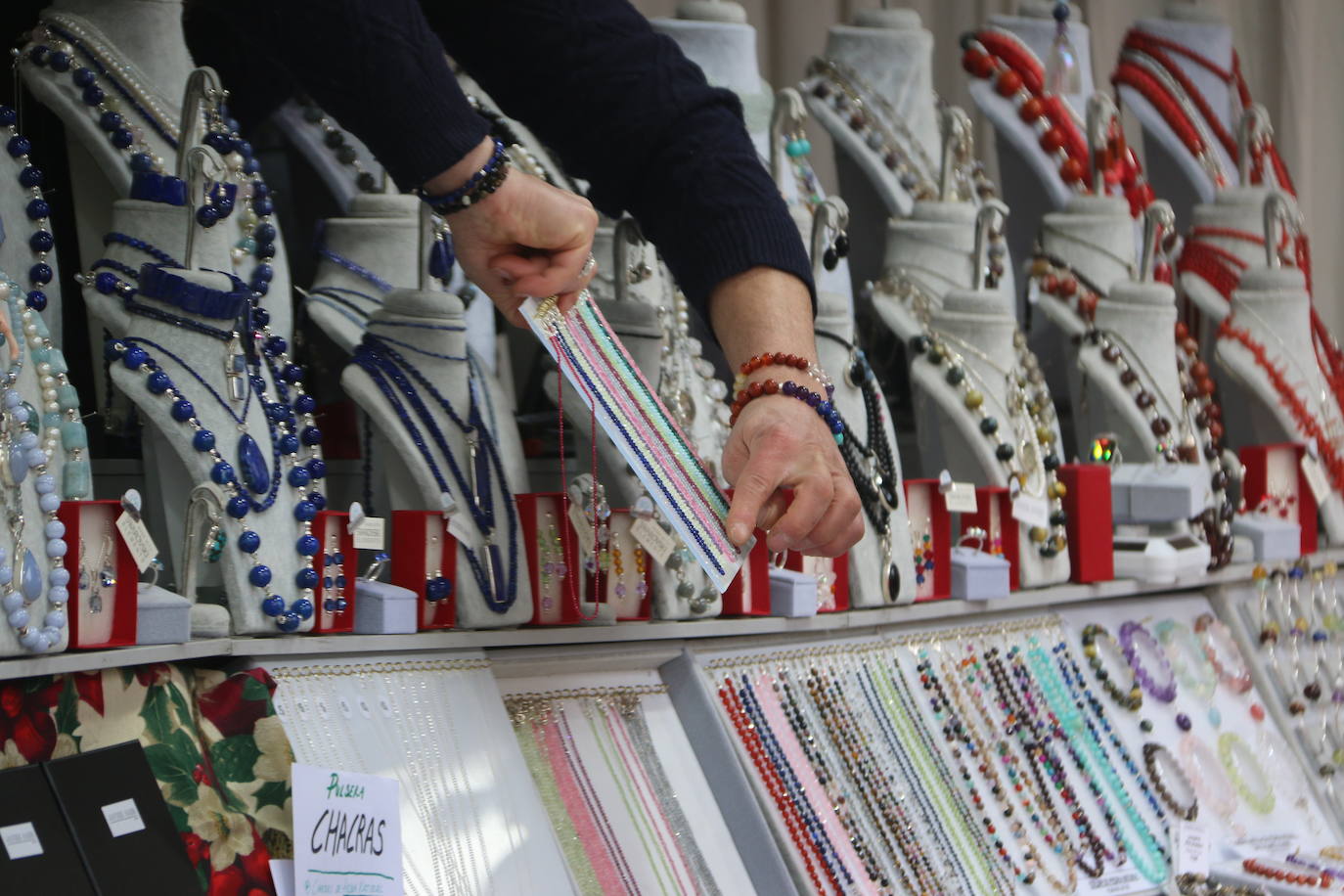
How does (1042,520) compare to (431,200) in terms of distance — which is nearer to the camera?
(431,200)

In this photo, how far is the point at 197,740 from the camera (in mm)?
1410

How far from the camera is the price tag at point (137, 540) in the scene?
1.39 metres

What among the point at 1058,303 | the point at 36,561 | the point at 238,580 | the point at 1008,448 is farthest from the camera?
the point at 1058,303

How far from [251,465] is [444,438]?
10.0 inches

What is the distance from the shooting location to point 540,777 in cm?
169

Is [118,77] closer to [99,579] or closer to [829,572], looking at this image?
[99,579]

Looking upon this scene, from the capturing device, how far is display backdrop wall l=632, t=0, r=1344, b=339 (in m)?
3.38

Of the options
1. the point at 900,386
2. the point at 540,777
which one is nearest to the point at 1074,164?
the point at 900,386

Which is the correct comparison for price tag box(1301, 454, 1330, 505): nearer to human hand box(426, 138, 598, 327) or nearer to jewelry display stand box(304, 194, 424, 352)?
jewelry display stand box(304, 194, 424, 352)

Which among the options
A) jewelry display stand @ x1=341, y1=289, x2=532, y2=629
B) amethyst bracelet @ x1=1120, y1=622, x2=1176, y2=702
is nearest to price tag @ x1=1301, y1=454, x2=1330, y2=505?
amethyst bracelet @ x1=1120, y1=622, x2=1176, y2=702

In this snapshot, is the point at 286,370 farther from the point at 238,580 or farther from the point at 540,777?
the point at 540,777

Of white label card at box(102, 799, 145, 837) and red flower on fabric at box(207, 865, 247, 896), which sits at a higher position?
white label card at box(102, 799, 145, 837)

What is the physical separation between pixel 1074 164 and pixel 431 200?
58.0 inches

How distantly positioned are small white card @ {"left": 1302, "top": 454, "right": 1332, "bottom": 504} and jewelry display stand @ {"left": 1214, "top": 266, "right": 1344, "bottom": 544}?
0.9 inches
